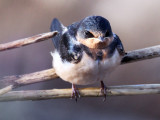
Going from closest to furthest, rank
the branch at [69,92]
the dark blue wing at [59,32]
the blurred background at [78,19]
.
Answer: the branch at [69,92] < the dark blue wing at [59,32] < the blurred background at [78,19]

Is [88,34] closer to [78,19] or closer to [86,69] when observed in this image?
[86,69]

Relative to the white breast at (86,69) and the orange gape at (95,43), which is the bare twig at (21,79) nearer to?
the white breast at (86,69)

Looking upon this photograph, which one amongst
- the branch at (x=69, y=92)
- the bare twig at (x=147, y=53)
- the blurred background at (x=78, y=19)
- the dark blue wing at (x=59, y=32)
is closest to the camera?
the branch at (x=69, y=92)

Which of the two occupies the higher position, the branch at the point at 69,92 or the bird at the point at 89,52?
the bird at the point at 89,52

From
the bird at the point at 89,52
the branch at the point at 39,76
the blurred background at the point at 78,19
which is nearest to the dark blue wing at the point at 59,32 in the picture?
the bird at the point at 89,52

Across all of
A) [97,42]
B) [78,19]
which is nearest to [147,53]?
A: [97,42]

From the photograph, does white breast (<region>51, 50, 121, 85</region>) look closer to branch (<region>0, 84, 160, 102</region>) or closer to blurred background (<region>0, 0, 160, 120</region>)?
branch (<region>0, 84, 160, 102</region>)

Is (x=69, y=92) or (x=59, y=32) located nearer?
(x=69, y=92)
